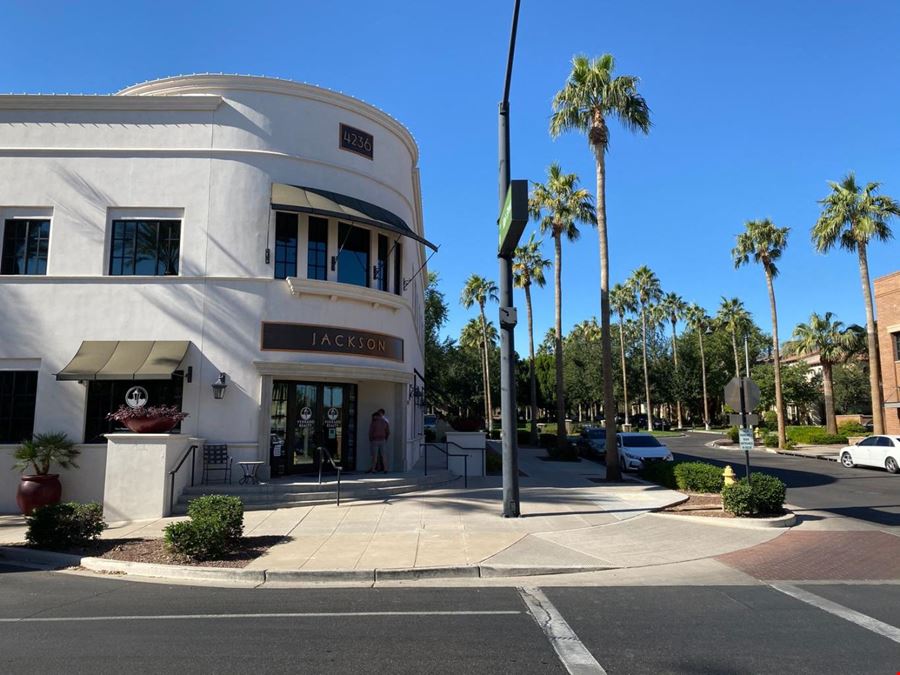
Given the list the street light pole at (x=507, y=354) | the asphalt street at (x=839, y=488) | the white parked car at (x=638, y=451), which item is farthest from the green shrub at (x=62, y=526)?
the white parked car at (x=638, y=451)

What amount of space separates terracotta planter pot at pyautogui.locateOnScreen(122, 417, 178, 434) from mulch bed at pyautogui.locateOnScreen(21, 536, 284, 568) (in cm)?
307

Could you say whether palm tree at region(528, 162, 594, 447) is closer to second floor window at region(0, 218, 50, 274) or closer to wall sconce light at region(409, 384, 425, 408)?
wall sconce light at region(409, 384, 425, 408)

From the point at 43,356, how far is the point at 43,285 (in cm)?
174

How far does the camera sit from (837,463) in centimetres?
2678

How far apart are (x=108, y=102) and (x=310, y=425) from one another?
9583mm

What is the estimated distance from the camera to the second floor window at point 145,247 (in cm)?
1486

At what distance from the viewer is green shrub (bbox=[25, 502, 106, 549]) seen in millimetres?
9430

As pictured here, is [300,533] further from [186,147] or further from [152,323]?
[186,147]

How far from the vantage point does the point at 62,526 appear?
941 centimetres

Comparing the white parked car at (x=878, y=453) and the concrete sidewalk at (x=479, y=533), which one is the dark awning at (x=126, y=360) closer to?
the concrete sidewalk at (x=479, y=533)

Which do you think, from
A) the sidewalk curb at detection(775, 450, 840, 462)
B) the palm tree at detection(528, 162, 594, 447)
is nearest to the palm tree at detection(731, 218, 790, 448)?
the sidewalk curb at detection(775, 450, 840, 462)

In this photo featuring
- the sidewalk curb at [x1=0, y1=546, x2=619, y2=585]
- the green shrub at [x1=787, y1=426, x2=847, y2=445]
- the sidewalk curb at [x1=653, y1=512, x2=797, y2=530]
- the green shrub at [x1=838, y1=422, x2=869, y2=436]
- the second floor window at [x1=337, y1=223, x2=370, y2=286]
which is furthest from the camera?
the green shrub at [x1=838, y1=422, x2=869, y2=436]

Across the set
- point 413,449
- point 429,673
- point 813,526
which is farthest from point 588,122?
point 429,673

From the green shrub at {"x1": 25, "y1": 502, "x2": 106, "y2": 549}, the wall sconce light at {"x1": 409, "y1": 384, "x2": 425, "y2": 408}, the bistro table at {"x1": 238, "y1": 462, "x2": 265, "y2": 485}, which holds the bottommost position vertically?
the green shrub at {"x1": 25, "y1": 502, "x2": 106, "y2": 549}
